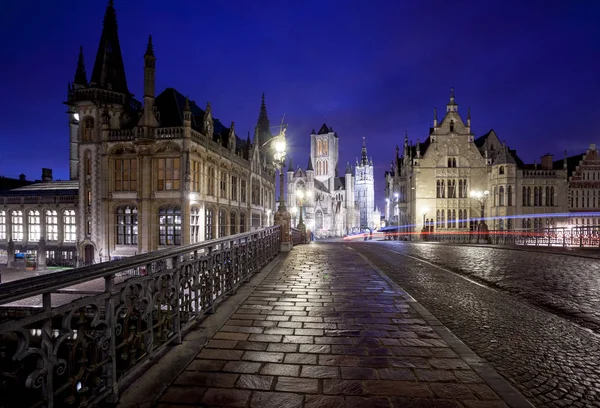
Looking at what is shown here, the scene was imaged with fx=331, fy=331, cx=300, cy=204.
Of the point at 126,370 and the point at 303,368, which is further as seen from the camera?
the point at 303,368

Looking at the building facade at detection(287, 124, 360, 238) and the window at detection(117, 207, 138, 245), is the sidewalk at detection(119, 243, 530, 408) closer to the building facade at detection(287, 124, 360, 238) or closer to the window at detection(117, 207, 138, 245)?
the window at detection(117, 207, 138, 245)

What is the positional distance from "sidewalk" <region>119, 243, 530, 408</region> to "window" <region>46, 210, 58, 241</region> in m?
A: 37.6

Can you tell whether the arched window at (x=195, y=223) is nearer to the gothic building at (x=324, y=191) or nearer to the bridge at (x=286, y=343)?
the bridge at (x=286, y=343)

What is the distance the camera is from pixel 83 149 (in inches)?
1115

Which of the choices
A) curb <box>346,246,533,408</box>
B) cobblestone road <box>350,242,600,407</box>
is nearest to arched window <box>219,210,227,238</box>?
cobblestone road <box>350,242,600,407</box>

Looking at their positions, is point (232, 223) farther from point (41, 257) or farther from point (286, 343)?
point (286, 343)

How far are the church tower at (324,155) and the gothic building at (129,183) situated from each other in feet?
192

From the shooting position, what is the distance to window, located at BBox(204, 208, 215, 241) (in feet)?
93.4

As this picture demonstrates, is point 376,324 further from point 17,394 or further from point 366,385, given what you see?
point 17,394

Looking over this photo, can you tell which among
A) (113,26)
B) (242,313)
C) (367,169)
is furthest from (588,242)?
(367,169)

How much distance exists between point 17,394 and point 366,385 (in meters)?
16.2

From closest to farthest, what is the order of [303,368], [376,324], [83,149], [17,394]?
[303,368] < [376,324] < [17,394] < [83,149]

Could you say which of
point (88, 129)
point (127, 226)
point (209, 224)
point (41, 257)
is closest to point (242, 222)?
point (209, 224)

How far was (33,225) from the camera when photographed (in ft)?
116
